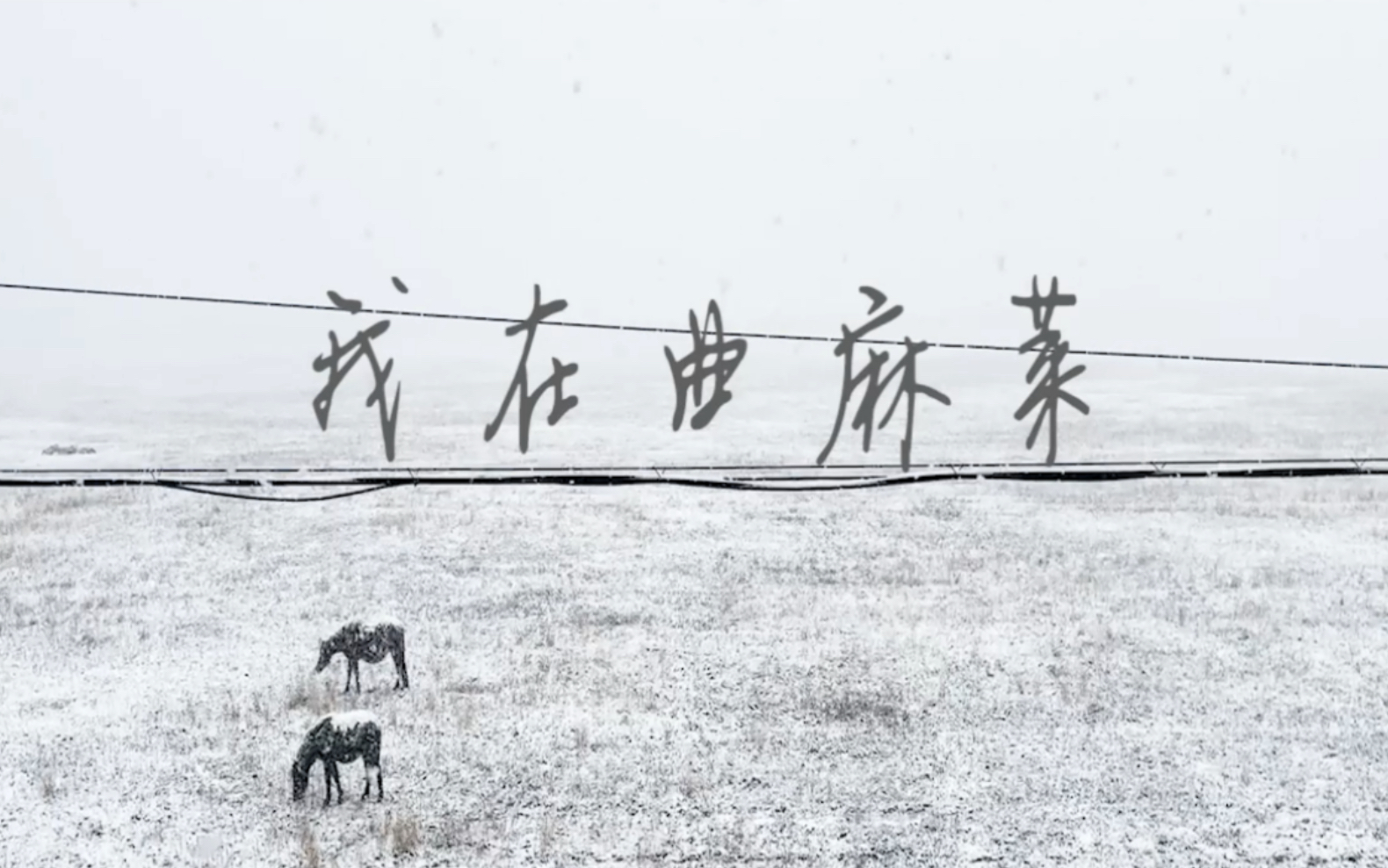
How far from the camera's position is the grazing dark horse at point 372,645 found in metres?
20.4

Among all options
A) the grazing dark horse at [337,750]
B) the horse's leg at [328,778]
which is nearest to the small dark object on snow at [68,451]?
the grazing dark horse at [337,750]

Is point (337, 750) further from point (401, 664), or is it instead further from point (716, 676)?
point (716, 676)

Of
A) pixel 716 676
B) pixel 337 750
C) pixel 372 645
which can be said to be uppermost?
pixel 372 645

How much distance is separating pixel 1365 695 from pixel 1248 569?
9797 millimetres

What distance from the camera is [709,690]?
2062 centimetres

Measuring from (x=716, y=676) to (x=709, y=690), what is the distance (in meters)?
0.76

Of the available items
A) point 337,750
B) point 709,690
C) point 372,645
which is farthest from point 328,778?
point 709,690

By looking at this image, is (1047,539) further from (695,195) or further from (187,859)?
(695,195)

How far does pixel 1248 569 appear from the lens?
1196 inches

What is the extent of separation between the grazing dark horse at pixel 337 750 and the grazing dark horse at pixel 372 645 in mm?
3884

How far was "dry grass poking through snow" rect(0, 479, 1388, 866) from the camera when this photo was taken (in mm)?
15414

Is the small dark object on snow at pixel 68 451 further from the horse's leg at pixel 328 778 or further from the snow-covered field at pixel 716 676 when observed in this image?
the horse's leg at pixel 328 778

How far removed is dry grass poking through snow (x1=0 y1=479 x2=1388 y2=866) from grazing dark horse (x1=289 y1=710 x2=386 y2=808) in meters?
0.30

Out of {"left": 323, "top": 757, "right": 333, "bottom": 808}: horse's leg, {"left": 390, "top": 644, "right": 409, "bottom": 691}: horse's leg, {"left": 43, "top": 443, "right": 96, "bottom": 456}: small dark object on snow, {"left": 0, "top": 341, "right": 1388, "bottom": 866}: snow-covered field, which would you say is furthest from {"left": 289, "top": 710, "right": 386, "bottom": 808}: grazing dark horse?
{"left": 43, "top": 443, "right": 96, "bottom": 456}: small dark object on snow
